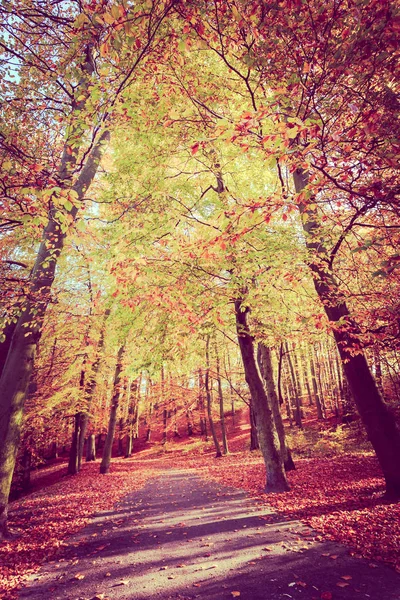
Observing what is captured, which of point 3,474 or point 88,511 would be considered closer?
point 3,474

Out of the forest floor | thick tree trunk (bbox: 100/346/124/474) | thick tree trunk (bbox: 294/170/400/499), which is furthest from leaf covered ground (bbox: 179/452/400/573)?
thick tree trunk (bbox: 100/346/124/474)

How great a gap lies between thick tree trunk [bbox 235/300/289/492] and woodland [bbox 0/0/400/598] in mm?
65

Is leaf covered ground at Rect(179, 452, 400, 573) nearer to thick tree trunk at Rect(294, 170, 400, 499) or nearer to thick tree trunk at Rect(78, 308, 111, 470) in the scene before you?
thick tree trunk at Rect(294, 170, 400, 499)

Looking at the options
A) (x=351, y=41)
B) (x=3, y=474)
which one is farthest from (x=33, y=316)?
(x=351, y=41)

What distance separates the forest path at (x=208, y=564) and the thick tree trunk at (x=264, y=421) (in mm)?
1795

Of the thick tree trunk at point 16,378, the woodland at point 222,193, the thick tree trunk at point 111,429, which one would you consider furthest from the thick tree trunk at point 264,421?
the thick tree trunk at point 111,429

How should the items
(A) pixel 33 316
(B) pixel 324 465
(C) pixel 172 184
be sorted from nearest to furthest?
(A) pixel 33 316, (C) pixel 172 184, (B) pixel 324 465

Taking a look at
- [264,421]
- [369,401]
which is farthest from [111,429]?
[369,401]

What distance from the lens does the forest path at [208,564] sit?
3.95 meters

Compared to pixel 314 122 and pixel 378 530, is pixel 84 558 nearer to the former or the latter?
pixel 378 530

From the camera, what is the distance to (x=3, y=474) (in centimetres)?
591

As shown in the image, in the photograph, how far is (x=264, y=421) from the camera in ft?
30.3

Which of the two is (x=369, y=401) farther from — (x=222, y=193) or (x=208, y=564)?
(x=222, y=193)

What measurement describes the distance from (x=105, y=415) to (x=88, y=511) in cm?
1412
